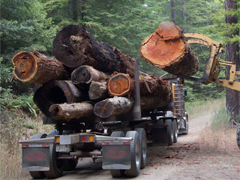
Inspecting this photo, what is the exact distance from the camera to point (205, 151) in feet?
31.5

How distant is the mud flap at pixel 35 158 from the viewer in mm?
6551

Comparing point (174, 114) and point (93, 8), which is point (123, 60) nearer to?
point (174, 114)

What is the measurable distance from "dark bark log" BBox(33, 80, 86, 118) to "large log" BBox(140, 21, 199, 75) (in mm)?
2120

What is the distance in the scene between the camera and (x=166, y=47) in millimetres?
7477

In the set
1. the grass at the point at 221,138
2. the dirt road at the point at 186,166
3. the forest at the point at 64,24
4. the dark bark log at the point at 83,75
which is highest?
the forest at the point at 64,24

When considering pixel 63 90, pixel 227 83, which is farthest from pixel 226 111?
pixel 63 90

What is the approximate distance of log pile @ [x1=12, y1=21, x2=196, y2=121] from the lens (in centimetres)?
641

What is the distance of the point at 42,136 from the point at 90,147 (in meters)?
1.33

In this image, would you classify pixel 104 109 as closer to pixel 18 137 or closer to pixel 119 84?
pixel 119 84

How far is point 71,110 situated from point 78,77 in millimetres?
1098

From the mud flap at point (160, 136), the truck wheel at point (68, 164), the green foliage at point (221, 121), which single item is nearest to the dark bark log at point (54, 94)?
the truck wheel at point (68, 164)

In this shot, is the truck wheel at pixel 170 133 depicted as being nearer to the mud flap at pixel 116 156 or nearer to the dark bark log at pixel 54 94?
the dark bark log at pixel 54 94

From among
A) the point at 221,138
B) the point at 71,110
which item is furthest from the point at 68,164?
the point at 221,138

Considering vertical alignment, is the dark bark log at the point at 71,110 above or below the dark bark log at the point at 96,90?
below
